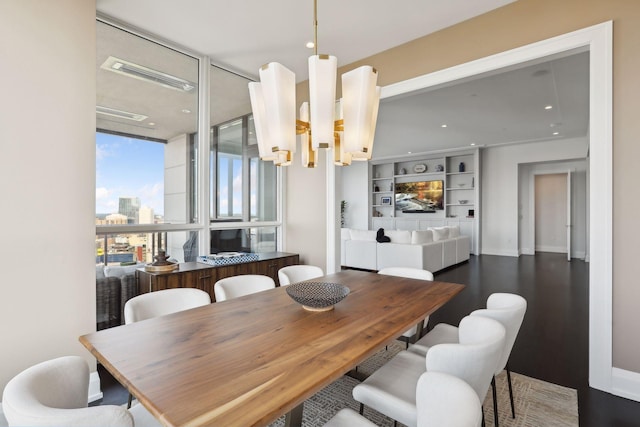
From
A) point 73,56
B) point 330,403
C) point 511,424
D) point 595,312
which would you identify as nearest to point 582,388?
point 595,312

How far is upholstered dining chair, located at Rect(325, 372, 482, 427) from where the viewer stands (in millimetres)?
875

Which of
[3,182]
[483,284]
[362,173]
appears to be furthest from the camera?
[362,173]

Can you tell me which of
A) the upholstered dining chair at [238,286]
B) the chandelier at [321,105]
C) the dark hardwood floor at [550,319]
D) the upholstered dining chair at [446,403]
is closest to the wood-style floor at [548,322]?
the dark hardwood floor at [550,319]

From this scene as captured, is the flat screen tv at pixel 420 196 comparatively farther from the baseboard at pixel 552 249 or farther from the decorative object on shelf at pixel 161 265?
the decorative object on shelf at pixel 161 265

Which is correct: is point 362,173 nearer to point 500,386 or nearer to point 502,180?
point 502,180

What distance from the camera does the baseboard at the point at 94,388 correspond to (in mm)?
2338

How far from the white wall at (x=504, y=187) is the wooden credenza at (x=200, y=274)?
24.2ft

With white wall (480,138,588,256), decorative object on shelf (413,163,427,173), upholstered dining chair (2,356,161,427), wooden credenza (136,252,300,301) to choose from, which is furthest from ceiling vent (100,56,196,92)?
white wall (480,138,588,256)

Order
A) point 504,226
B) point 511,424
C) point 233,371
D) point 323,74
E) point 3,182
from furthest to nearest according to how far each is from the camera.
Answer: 1. point 504,226
2. point 3,182
3. point 511,424
4. point 323,74
5. point 233,371

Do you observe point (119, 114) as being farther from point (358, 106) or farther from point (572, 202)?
point (572, 202)

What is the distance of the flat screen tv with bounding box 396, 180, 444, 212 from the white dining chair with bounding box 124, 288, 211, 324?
29.4 ft

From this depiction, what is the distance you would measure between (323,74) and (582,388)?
281 cm

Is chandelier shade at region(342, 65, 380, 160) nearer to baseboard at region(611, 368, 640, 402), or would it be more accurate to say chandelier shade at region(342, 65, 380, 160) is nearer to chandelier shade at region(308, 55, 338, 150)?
chandelier shade at region(308, 55, 338, 150)

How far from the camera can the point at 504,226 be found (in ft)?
29.0
